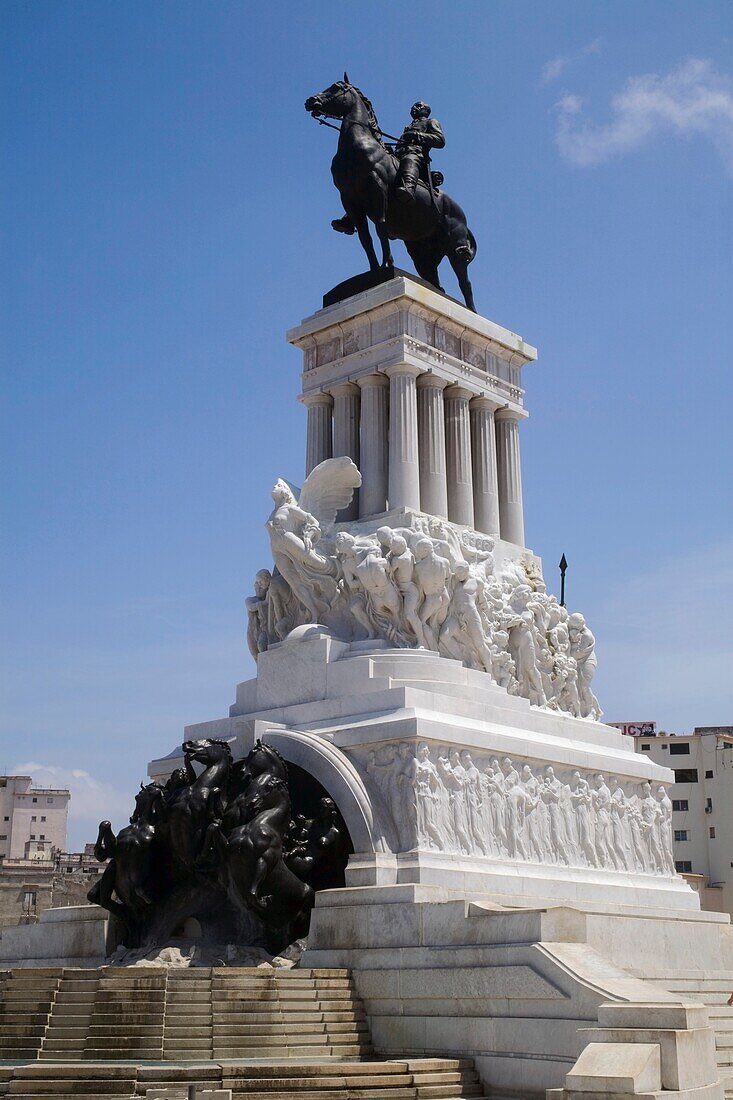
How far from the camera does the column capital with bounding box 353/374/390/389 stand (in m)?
27.3

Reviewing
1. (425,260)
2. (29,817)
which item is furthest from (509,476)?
(29,817)

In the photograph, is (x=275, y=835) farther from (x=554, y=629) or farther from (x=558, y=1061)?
(x=554, y=629)

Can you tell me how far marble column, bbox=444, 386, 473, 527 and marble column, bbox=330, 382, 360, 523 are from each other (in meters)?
1.98

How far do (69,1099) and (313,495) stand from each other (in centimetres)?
1453

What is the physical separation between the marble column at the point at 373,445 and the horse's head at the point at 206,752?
6.94 metres

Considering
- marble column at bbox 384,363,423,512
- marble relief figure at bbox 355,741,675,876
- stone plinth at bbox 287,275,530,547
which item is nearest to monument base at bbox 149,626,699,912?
marble relief figure at bbox 355,741,675,876

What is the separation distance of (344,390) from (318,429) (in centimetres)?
111

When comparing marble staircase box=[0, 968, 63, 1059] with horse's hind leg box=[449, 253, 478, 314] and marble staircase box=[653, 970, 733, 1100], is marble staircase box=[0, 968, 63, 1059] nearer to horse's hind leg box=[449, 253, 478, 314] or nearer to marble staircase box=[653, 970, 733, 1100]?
marble staircase box=[653, 970, 733, 1100]

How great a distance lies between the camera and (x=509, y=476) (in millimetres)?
28984

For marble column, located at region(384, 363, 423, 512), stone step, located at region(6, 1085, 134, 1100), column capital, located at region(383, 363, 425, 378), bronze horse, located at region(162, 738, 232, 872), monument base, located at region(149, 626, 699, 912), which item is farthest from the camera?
column capital, located at region(383, 363, 425, 378)

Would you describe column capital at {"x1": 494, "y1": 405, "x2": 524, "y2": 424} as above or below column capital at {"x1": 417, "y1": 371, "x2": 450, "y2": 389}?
Result: above

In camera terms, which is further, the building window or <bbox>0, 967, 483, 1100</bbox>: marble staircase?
the building window

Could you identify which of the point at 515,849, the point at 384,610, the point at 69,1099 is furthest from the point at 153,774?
the point at 69,1099

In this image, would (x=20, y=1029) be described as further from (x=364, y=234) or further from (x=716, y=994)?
(x=364, y=234)
